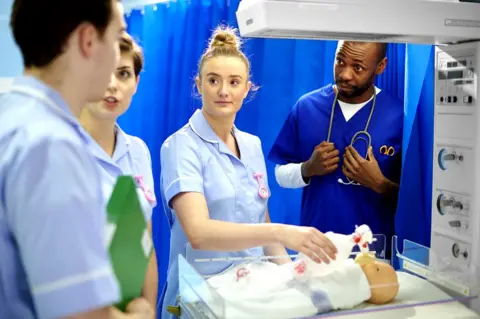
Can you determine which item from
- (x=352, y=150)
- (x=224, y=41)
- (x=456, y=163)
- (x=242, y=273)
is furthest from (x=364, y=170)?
(x=242, y=273)

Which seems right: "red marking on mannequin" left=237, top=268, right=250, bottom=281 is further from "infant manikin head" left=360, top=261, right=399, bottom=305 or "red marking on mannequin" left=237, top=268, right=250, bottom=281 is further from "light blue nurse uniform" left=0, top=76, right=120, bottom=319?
"light blue nurse uniform" left=0, top=76, right=120, bottom=319

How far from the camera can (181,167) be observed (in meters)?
1.65

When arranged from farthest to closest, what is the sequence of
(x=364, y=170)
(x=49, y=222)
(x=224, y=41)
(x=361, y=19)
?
1. (x=364, y=170)
2. (x=224, y=41)
3. (x=361, y=19)
4. (x=49, y=222)

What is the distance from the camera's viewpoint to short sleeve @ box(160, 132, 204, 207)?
1.61 metres

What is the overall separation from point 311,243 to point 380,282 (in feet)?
0.61

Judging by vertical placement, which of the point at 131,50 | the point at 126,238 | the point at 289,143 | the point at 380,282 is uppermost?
the point at 131,50

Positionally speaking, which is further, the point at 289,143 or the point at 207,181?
the point at 289,143

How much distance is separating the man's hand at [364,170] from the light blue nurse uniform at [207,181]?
413 mm

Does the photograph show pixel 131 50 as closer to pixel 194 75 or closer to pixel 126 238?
pixel 194 75

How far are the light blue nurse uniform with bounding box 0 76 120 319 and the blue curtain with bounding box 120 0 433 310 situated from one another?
170cm

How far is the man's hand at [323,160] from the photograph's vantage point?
210cm

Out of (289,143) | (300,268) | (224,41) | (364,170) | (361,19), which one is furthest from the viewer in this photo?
(289,143)

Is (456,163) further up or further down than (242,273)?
further up

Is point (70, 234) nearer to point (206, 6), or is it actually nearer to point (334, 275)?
point (334, 275)
